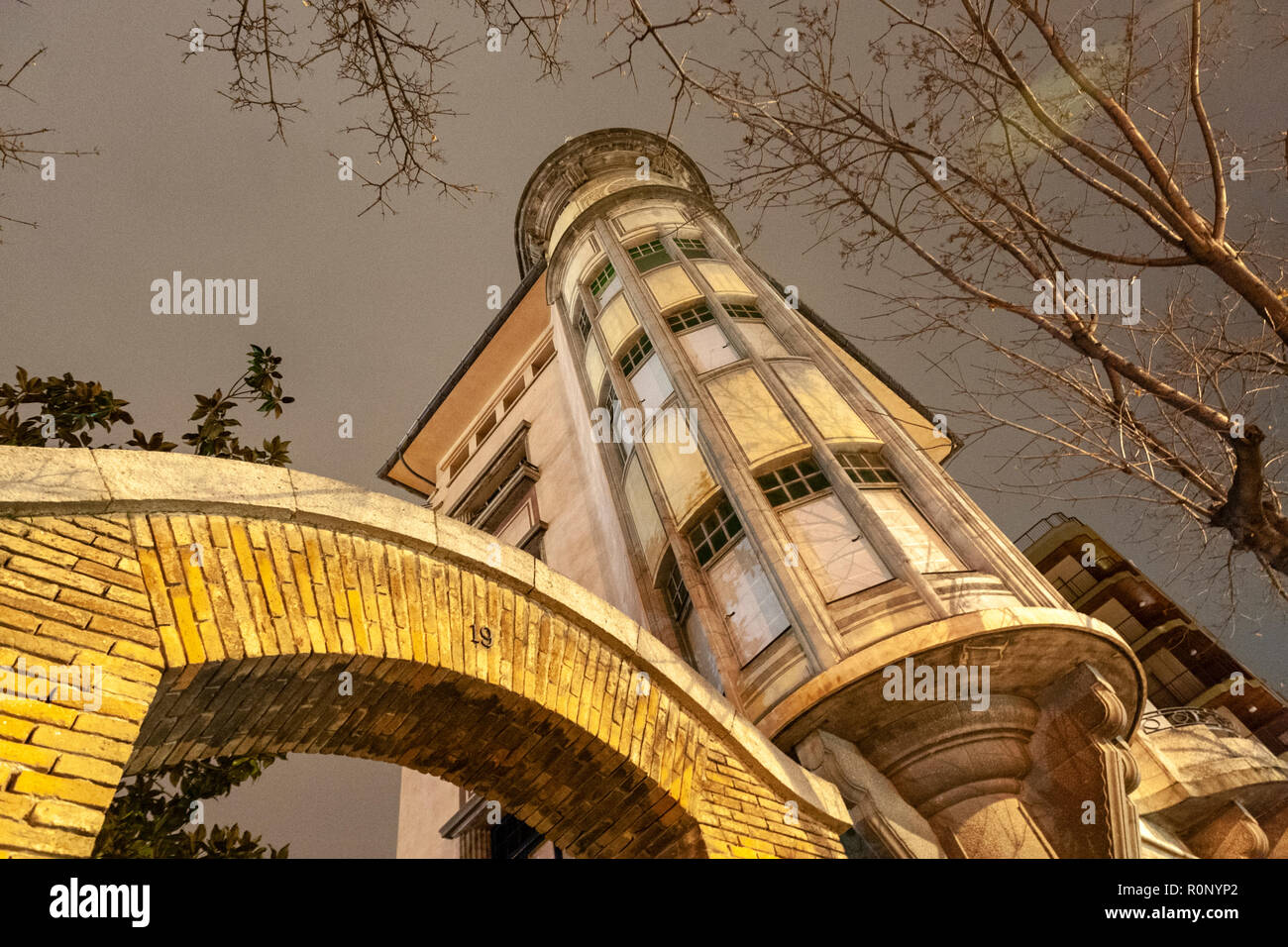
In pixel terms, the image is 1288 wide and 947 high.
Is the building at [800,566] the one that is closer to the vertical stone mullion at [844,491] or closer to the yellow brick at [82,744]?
the vertical stone mullion at [844,491]

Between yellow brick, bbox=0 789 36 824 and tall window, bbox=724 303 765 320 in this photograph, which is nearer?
yellow brick, bbox=0 789 36 824

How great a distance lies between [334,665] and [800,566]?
6.35 meters

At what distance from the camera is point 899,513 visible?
9875 millimetres

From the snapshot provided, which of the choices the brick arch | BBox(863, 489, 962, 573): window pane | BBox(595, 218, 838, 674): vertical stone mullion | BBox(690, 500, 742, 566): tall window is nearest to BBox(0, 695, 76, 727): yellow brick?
the brick arch

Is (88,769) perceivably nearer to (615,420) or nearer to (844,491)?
(844,491)

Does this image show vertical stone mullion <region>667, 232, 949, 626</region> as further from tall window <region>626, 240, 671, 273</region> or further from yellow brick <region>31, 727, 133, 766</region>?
yellow brick <region>31, 727, 133, 766</region>

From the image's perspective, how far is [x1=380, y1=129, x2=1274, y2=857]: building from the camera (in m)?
7.68

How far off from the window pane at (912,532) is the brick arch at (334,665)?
3.80 meters

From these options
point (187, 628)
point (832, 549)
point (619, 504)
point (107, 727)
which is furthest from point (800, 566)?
point (107, 727)
